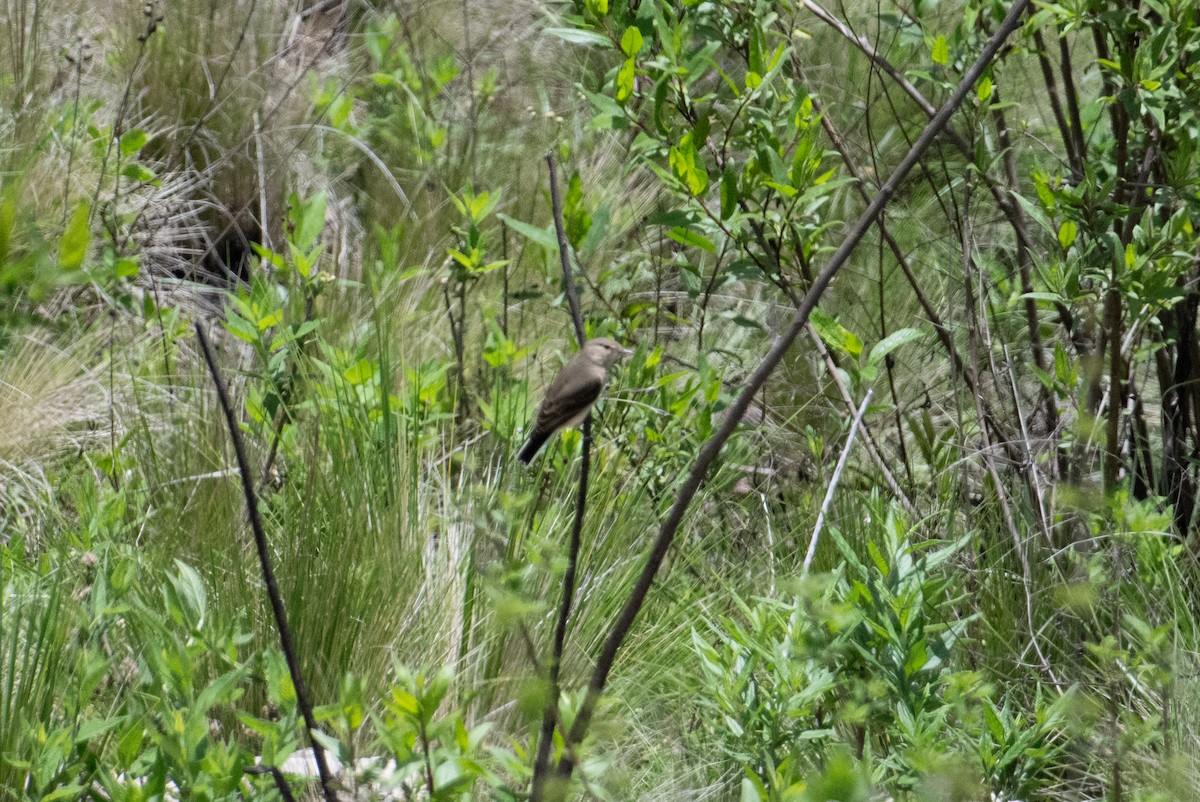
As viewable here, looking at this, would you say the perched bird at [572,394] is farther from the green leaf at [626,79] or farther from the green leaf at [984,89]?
the green leaf at [984,89]

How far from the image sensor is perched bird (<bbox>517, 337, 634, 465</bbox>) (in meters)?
2.60

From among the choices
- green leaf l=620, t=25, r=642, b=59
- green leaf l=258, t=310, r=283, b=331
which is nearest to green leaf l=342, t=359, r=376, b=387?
green leaf l=258, t=310, r=283, b=331

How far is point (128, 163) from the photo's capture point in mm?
3883

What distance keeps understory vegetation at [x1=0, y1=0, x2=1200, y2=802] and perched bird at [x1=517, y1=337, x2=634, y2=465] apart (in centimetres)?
7

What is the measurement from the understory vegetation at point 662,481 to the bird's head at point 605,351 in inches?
2.1

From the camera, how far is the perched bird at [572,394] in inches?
102

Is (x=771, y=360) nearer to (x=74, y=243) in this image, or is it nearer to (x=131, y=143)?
(x=74, y=243)

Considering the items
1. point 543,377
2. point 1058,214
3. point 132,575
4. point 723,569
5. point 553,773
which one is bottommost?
point 543,377

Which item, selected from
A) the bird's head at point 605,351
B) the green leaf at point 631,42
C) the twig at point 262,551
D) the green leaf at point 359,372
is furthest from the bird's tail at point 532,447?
the twig at point 262,551

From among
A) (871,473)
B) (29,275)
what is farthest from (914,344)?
(29,275)

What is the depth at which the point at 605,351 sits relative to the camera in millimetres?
2824

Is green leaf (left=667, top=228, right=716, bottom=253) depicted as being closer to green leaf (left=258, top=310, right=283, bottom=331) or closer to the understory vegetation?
the understory vegetation

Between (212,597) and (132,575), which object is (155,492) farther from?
(132,575)

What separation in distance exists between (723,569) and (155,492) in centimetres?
126
